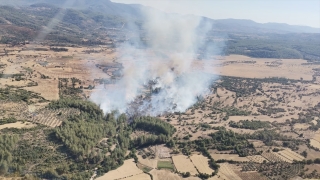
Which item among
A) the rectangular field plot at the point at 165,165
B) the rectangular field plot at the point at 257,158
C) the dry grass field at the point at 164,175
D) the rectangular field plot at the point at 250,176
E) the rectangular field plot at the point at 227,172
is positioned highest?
the rectangular field plot at the point at 257,158

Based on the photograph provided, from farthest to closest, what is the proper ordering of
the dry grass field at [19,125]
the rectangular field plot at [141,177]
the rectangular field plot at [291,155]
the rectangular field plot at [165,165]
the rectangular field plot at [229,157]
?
1. the dry grass field at [19,125]
2. the rectangular field plot at [291,155]
3. the rectangular field plot at [229,157]
4. the rectangular field plot at [165,165]
5. the rectangular field plot at [141,177]

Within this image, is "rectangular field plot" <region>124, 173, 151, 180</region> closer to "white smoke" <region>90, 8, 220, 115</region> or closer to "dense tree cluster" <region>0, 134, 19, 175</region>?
"dense tree cluster" <region>0, 134, 19, 175</region>

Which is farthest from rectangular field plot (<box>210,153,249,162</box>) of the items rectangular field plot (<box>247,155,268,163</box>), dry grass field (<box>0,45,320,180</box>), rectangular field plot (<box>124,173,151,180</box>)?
rectangular field plot (<box>124,173,151,180</box>)

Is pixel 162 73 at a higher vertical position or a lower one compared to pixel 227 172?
higher

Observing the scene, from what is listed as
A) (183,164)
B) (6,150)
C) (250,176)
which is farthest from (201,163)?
(6,150)

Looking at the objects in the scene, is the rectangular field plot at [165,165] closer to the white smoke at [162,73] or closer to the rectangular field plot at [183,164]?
the rectangular field plot at [183,164]

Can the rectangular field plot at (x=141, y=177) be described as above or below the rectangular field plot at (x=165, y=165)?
below

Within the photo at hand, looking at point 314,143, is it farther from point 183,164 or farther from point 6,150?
point 6,150

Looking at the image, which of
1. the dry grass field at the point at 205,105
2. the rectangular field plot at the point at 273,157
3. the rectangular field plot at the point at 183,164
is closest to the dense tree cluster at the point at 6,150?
the dry grass field at the point at 205,105
